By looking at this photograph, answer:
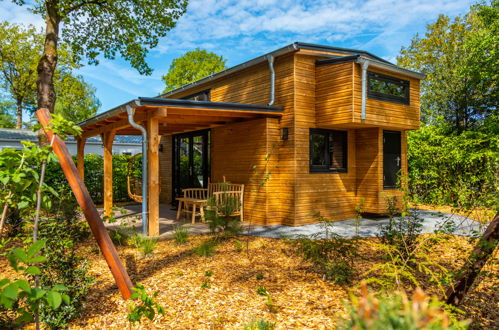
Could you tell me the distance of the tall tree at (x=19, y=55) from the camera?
23.5m

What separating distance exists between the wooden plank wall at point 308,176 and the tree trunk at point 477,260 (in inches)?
188

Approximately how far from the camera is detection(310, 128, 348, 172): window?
25.9 feet

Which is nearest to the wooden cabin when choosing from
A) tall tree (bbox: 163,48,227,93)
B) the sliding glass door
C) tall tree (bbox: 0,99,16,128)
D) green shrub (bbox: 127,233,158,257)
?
the sliding glass door

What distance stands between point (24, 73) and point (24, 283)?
29.5 m

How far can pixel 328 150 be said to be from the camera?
8.20 meters

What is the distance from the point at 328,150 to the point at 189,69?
24374 mm

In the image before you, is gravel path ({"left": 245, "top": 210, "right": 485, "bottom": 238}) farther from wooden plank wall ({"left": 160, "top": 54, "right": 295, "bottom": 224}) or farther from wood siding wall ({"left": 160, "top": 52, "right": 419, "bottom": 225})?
wooden plank wall ({"left": 160, "top": 54, "right": 295, "bottom": 224})

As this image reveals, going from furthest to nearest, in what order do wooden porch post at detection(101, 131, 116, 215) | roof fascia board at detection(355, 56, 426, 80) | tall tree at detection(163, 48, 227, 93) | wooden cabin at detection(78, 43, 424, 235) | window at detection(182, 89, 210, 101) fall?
tall tree at detection(163, 48, 227, 93), window at detection(182, 89, 210, 101), wooden porch post at detection(101, 131, 116, 215), wooden cabin at detection(78, 43, 424, 235), roof fascia board at detection(355, 56, 426, 80)

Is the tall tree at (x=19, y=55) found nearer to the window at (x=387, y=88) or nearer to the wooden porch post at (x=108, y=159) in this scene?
the wooden porch post at (x=108, y=159)

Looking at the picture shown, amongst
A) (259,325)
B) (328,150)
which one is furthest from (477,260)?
(328,150)

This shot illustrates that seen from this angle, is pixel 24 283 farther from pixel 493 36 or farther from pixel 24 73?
pixel 24 73

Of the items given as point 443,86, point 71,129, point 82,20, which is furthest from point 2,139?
point 443,86

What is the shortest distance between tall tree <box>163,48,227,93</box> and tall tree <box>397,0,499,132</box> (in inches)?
653

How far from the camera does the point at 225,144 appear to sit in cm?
901
